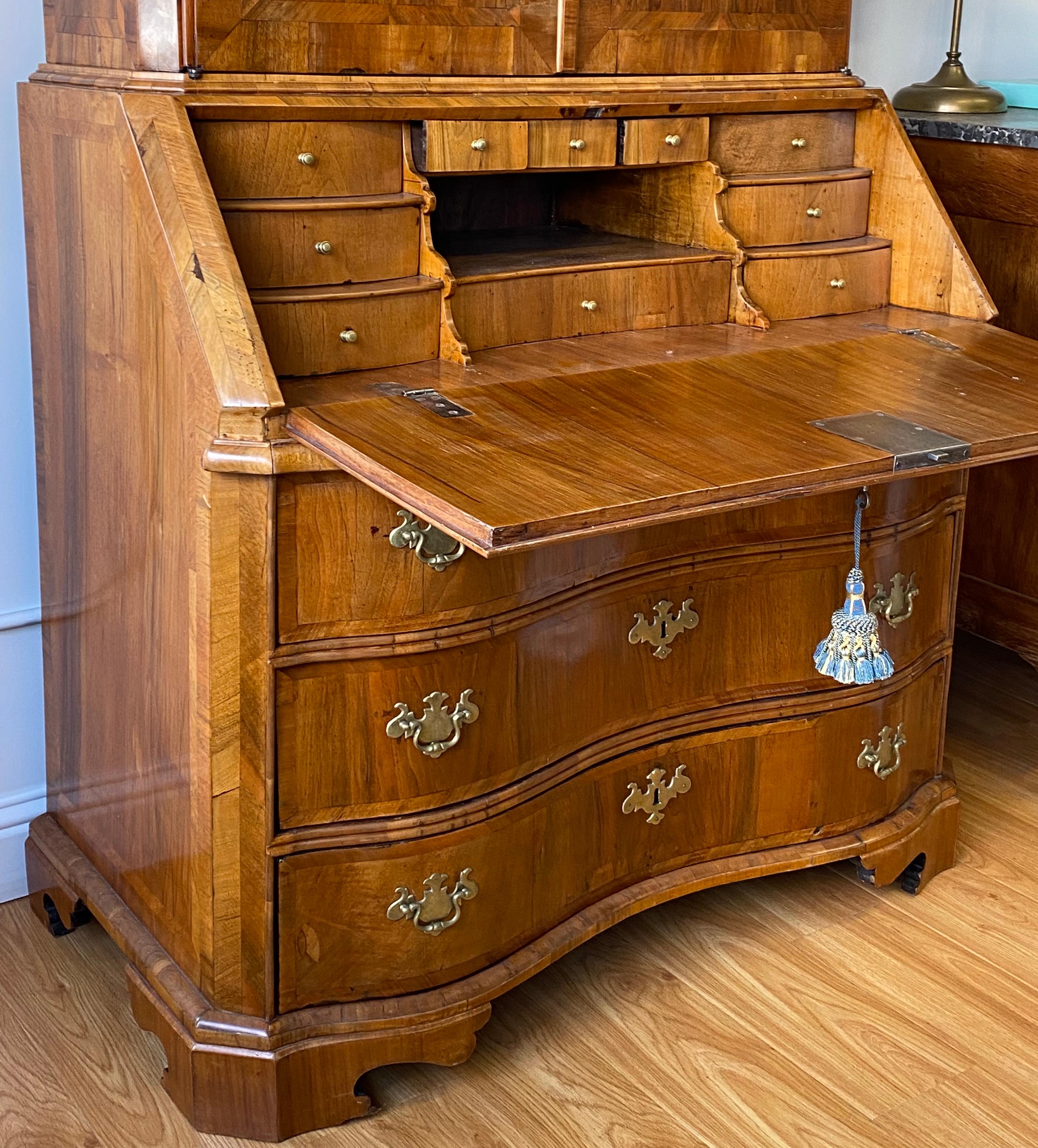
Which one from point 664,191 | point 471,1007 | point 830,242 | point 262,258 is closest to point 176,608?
point 262,258

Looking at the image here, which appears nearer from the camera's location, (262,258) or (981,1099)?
(262,258)

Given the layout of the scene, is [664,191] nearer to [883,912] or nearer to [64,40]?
[64,40]

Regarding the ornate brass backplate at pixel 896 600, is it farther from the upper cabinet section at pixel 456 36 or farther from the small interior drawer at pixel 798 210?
the upper cabinet section at pixel 456 36

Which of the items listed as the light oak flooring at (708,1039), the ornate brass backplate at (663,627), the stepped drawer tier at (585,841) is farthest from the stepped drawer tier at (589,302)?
the light oak flooring at (708,1039)

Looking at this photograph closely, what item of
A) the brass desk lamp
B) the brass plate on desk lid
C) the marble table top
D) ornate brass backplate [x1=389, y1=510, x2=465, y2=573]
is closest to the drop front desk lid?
the brass plate on desk lid

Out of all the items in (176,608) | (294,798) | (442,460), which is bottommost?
(294,798)

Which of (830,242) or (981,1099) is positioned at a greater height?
(830,242)

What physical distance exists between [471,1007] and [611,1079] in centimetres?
23

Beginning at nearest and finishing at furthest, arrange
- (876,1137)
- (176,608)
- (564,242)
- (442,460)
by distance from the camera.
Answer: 1. (442,460)
2. (176,608)
3. (876,1137)
4. (564,242)

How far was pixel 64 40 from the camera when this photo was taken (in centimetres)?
185

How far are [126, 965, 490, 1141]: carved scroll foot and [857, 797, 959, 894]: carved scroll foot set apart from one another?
30.9 inches

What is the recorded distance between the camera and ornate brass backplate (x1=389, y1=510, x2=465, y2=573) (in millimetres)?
1653

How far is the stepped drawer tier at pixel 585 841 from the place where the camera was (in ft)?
5.81

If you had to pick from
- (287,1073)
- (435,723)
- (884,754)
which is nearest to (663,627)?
(435,723)
